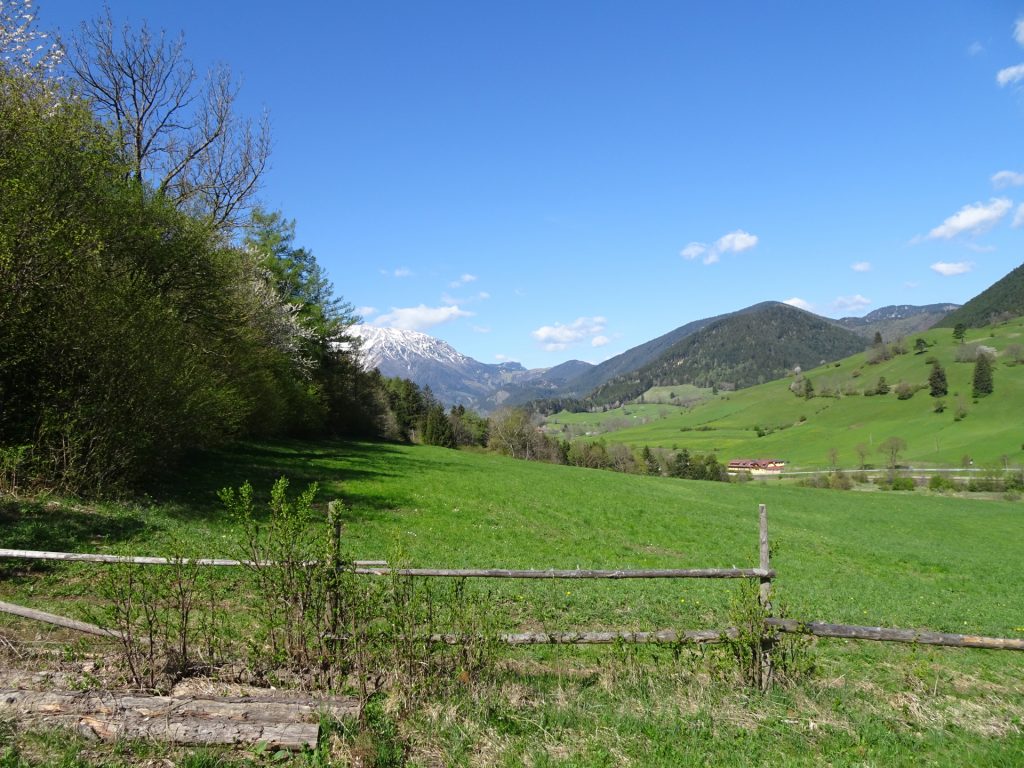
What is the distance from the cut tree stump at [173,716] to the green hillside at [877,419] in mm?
106912

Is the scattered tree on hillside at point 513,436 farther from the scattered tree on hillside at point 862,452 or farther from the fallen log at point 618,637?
the fallen log at point 618,637

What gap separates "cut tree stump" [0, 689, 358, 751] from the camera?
180 inches

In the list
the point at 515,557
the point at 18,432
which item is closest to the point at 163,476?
the point at 18,432

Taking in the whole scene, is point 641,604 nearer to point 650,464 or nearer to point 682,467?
point 682,467

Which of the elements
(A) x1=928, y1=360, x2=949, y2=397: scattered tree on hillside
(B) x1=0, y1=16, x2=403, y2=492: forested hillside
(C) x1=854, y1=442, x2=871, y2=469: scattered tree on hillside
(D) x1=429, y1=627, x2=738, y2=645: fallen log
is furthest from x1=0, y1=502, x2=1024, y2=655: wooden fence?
(A) x1=928, y1=360, x2=949, y2=397: scattered tree on hillside

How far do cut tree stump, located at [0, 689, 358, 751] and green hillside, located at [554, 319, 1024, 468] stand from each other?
351ft

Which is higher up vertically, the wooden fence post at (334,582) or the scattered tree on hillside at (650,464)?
the wooden fence post at (334,582)

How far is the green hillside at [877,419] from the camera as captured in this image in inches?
4104

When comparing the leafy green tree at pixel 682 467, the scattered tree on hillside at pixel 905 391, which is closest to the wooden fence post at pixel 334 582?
the leafy green tree at pixel 682 467

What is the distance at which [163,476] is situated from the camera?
63.1 ft

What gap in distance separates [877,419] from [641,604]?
141469 millimetres

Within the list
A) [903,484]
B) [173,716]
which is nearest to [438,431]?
[903,484]

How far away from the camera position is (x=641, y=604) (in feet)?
38.0

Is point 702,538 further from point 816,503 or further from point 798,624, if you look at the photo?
point 816,503
